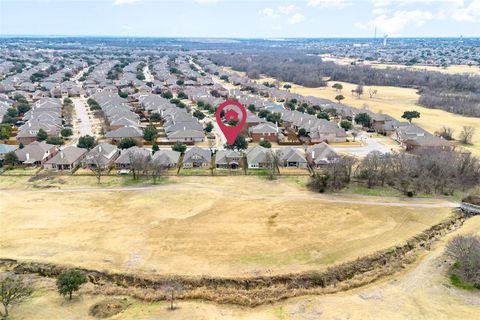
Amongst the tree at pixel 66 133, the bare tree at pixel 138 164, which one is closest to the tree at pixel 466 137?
the bare tree at pixel 138 164

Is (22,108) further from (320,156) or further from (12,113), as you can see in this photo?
(320,156)

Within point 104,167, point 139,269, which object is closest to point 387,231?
point 139,269

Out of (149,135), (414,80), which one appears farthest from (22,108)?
(414,80)

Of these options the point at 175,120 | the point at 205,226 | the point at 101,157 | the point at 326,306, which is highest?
the point at 175,120

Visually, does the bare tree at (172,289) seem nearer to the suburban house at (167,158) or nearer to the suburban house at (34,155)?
the suburban house at (167,158)

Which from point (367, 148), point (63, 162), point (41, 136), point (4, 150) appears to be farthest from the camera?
point (41, 136)

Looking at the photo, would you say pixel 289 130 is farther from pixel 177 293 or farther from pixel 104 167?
pixel 177 293
